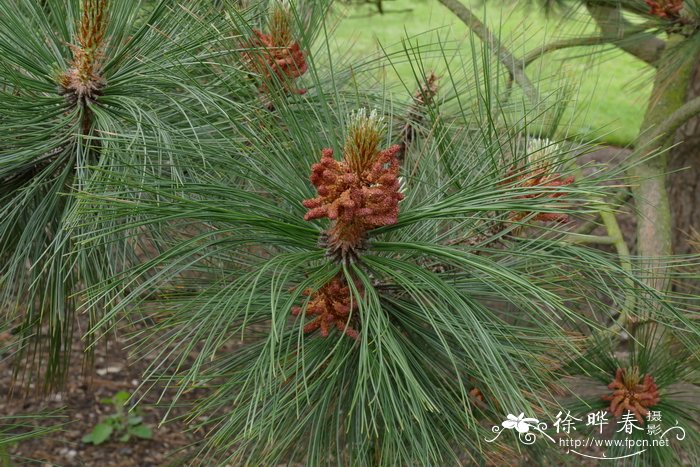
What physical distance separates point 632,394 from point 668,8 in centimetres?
81

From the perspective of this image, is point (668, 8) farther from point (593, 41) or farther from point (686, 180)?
point (686, 180)

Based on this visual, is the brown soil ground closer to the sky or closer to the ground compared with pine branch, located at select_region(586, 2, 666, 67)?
closer to the ground

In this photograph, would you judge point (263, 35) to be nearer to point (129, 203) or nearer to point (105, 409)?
point (129, 203)

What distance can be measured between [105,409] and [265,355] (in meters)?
1.80

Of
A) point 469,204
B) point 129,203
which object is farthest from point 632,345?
point 129,203

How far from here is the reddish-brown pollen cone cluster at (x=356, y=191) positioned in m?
0.74

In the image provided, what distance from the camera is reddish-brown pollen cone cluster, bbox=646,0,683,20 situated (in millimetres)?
1571

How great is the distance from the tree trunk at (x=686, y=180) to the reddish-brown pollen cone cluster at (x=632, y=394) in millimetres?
1285

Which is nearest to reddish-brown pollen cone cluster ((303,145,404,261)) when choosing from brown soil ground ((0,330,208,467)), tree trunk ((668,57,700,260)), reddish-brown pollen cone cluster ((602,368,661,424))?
reddish-brown pollen cone cluster ((602,368,661,424))

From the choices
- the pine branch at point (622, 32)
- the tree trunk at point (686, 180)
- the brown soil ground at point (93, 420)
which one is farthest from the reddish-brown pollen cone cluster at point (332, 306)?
the tree trunk at point (686, 180)

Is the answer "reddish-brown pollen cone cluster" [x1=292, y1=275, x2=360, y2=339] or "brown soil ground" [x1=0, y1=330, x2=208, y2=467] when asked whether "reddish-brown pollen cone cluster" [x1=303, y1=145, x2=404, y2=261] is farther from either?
"brown soil ground" [x1=0, y1=330, x2=208, y2=467]

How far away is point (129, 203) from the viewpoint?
75 centimetres

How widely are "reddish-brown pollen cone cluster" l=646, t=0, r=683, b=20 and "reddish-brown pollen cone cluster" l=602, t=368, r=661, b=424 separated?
0.77 m

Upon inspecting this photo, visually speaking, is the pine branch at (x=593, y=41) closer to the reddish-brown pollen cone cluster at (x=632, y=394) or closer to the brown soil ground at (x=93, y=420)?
the reddish-brown pollen cone cluster at (x=632, y=394)
